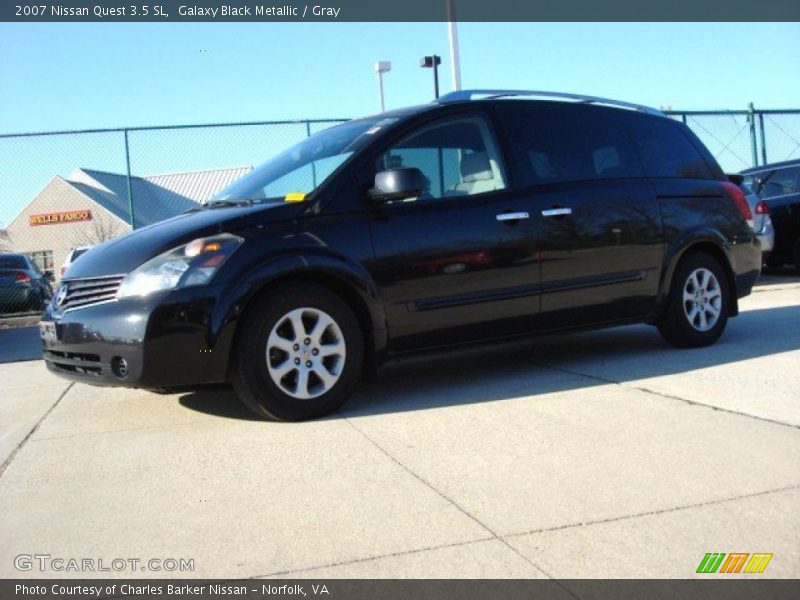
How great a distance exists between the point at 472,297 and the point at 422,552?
2488 mm

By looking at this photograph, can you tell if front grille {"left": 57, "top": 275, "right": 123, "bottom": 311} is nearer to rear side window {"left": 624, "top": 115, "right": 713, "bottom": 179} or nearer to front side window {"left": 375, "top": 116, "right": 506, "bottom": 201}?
front side window {"left": 375, "top": 116, "right": 506, "bottom": 201}

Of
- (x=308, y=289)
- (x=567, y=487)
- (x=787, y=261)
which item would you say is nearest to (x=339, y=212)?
(x=308, y=289)

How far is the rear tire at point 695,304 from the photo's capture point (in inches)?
244

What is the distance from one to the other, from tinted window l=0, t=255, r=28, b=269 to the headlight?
11.0 metres

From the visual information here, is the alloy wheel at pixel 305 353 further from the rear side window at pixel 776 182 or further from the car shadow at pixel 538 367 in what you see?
the rear side window at pixel 776 182

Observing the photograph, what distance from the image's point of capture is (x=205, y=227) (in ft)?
15.0

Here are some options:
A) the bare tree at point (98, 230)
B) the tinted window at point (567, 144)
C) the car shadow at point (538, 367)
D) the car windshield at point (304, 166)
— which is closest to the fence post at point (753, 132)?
the car shadow at point (538, 367)

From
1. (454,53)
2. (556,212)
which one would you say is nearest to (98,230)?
(454,53)

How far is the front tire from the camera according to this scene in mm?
4449

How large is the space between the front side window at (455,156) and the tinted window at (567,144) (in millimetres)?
193

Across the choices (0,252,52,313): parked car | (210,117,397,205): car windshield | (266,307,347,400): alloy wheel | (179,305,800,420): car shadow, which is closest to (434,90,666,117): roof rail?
(210,117,397,205): car windshield

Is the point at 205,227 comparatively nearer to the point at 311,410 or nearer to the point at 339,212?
the point at 339,212

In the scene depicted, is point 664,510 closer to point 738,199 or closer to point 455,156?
point 455,156

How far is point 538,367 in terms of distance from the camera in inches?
234
